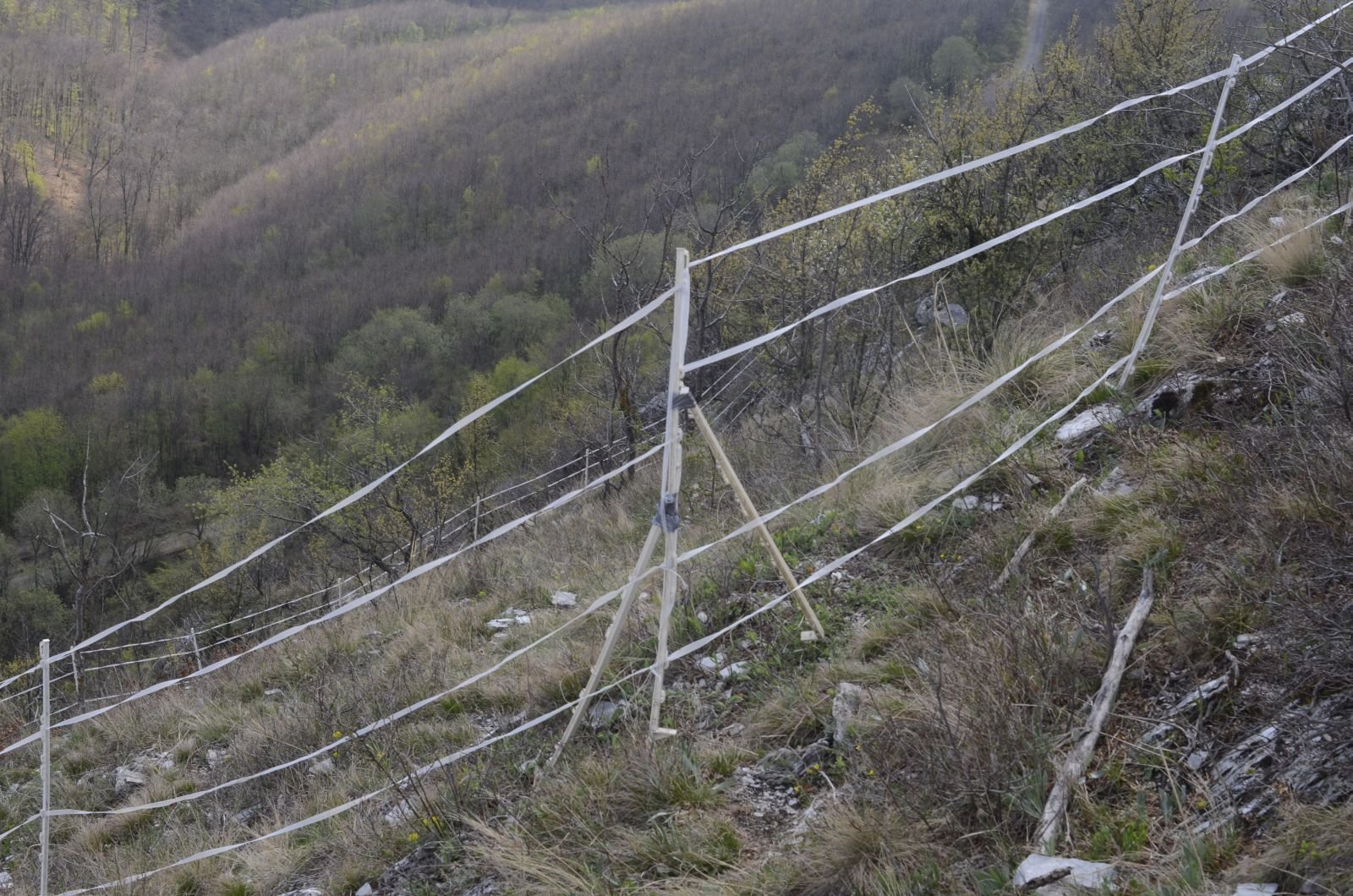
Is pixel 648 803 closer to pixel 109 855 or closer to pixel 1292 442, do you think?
pixel 1292 442

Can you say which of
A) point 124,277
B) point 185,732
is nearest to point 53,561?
point 185,732

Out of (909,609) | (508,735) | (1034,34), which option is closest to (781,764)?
(909,609)

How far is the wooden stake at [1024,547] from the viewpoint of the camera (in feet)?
10.6

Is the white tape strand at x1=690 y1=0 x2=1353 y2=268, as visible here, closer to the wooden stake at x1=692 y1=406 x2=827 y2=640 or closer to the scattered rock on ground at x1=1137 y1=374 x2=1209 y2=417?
the wooden stake at x1=692 y1=406 x2=827 y2=640

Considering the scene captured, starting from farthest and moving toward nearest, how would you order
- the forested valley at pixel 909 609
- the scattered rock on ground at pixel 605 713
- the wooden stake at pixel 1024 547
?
1. the scattered rock on ground at pixel 605 713
2. the wooden stake at pixel 1024 547
3. the forested valley at pixel 909 609

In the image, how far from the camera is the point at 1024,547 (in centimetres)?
331

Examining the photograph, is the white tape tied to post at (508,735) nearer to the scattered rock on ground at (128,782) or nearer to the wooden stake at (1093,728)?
the wooden stake at (1093,728)

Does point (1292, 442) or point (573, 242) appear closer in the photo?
point (1292, 442)

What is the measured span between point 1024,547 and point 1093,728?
3.32 ft

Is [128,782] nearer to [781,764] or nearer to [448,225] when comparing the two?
[781,764]

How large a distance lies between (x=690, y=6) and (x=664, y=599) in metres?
102

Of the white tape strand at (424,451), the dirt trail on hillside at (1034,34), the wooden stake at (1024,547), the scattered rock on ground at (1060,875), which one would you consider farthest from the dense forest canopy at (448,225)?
the scattered rock on ground at (1060,875)

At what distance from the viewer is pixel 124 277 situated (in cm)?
6812

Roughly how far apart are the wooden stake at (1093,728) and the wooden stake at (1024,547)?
0.52 m
